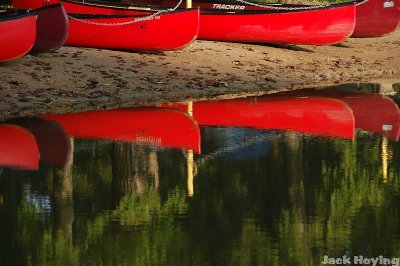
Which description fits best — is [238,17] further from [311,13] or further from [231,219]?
[231,219]

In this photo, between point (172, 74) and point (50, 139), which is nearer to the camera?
point (50, 139)

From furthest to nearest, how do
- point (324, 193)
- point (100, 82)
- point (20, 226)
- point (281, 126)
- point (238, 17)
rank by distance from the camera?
point (238, 17)
point (100, 82)
point (281, 126)
point (324, 193)
point (20, 226)

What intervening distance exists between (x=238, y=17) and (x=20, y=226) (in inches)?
672

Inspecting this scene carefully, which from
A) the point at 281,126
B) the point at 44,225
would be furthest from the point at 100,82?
the point at 44,225

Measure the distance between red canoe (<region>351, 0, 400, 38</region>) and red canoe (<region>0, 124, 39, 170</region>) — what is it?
15.2 m

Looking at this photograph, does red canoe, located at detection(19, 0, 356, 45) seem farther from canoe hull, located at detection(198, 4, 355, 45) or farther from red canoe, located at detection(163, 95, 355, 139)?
red canoe, located at detection(163, 95, 355, 139)

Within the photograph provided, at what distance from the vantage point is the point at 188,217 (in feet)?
38.4

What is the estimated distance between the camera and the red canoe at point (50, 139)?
15398 millimetres

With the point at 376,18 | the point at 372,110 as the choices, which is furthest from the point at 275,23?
the point at 372,110

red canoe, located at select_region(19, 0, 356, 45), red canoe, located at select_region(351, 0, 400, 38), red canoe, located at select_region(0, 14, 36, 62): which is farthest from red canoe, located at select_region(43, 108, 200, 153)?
red canoe, located at select_region(351, 0, 400, 38)

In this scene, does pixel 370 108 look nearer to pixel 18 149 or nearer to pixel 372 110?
pixel 372 110

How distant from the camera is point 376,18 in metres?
31.0
